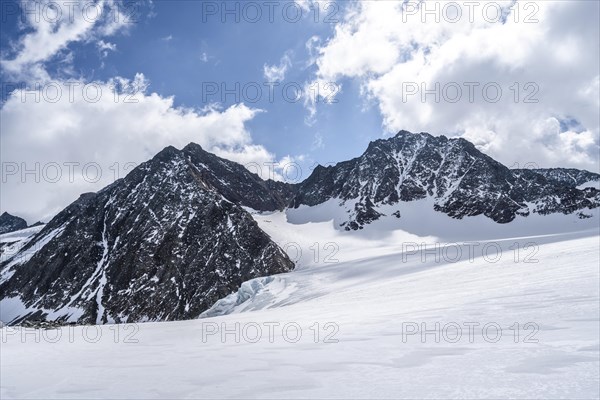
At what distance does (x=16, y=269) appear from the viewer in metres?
131

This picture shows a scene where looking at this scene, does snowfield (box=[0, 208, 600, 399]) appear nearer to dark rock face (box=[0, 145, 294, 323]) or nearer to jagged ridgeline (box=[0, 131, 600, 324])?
jagged ridgeline (box=[0, 131, 600, 324])

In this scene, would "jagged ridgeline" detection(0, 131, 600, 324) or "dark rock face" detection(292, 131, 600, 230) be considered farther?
"dark rock face" detection(292, 131, 600, 230)

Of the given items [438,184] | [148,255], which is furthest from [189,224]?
[438,184]

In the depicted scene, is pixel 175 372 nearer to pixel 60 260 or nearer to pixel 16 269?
pixel 60 260

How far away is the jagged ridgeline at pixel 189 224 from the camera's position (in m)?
101

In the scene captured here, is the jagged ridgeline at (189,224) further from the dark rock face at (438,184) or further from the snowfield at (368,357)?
the snowfield at (368,357)

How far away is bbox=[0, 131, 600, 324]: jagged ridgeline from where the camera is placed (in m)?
101

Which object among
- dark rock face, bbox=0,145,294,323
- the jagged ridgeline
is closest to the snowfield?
the jagged ridgeline

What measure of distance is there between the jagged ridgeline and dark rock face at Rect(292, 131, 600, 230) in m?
0.49

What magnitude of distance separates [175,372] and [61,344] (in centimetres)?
844

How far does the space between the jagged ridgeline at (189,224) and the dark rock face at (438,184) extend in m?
0.49

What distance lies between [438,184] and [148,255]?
115834 mm

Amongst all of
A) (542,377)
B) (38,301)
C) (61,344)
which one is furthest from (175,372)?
(38,301)

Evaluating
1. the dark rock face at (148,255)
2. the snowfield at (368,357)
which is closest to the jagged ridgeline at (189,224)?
the dark rock face at (148,255)
